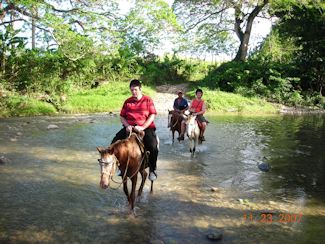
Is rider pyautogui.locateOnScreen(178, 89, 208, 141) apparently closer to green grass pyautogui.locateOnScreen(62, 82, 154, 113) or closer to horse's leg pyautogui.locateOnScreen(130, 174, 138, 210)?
horse's leg pyautogui.locateOnScreen(130, 174, 138, 210)

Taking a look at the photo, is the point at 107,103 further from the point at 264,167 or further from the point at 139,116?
the point at 139,116

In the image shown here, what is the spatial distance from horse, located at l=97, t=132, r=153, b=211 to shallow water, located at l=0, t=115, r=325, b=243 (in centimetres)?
97

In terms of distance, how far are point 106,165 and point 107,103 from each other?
767 inches

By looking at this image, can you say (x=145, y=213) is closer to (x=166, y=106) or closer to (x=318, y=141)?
(x=318, y=141)

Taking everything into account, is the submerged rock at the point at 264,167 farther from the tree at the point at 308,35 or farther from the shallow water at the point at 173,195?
the tree at the point at 308,35

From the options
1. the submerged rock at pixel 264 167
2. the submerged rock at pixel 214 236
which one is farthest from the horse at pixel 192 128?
the submerged rock at pixel 214 236

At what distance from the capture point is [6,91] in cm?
2112

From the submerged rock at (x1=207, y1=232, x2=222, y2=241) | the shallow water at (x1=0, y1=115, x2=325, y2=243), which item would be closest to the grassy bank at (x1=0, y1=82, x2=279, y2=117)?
the shallow water at (x1=0, y1=115, x2=325, y2=243)

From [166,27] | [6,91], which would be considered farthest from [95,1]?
[6,91]

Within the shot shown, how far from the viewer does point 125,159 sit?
21.5 feet

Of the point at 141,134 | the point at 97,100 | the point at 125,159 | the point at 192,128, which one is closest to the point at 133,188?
the point at 125,159

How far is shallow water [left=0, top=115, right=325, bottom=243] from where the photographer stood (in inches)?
254

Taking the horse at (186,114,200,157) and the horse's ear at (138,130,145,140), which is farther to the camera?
the horse at (186,114,200,157)

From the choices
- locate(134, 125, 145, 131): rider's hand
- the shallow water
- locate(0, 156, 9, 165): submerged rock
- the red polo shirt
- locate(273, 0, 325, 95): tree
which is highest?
locate(273, 0, 325, 95): tree
